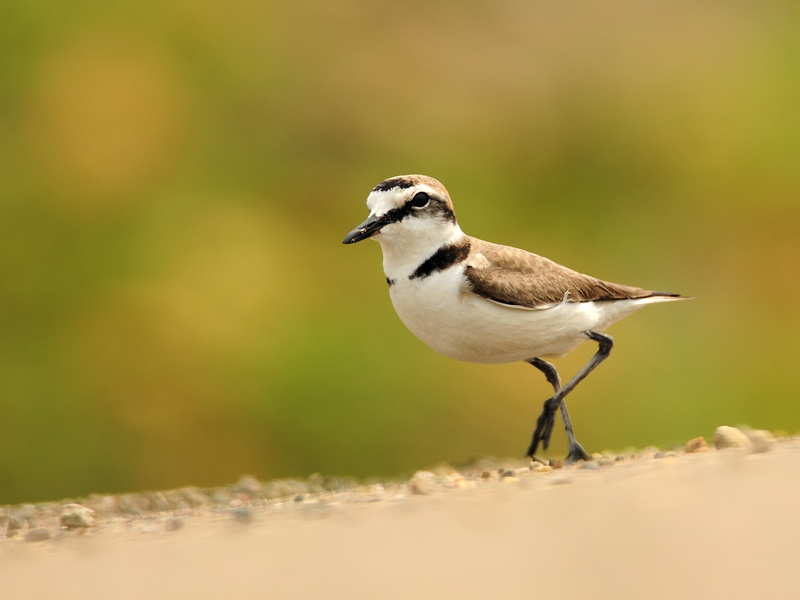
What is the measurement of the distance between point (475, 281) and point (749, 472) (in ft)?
Result: 5.53

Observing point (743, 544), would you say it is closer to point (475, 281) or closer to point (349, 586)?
point (349, 586)

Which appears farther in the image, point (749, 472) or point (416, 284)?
point (416, 284)

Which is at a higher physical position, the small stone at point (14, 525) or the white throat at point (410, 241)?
the white throat at point (410, 241)

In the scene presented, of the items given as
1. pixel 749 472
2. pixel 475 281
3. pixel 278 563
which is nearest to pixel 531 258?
pixel 475 281

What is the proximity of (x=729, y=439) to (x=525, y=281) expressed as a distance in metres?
1.16

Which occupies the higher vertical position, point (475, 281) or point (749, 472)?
point (475, 281)

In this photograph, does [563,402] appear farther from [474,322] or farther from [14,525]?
[14,525]

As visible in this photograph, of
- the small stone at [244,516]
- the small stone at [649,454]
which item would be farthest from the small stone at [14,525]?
the small stone at [649,454]

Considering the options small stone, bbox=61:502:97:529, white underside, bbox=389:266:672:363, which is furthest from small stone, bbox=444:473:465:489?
small stone, bbox=61:502:97:529

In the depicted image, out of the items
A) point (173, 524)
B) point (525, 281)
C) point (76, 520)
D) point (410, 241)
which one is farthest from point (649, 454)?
point (76, 520)

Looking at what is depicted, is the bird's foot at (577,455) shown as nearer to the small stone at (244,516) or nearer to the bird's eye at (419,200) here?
the bird's eye at (419,200)

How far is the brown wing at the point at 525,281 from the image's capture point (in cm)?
455

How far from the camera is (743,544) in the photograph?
8.27 ft

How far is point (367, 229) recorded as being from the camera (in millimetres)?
4555
